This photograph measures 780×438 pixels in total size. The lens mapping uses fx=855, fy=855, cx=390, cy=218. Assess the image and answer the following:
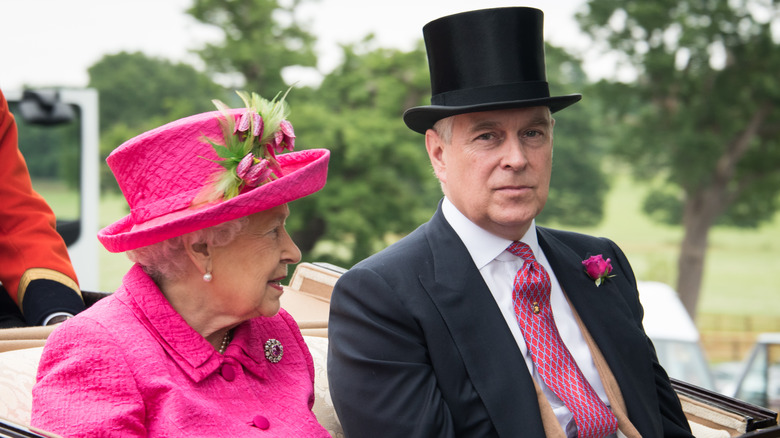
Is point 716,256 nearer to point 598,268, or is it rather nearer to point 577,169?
point 577,169

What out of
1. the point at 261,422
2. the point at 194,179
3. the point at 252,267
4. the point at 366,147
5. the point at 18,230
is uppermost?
the point at 194,179

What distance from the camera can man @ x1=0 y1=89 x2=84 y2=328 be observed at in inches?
100

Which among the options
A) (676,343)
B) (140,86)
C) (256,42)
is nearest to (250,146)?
(676,343)

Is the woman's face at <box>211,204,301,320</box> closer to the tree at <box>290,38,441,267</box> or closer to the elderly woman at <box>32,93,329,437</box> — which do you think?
the elderly woman at <box>32,93,329,437</box>

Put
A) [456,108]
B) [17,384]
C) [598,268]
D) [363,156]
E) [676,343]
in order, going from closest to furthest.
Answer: [17,384], [456,108], [598,268], [676,343], [363,156]

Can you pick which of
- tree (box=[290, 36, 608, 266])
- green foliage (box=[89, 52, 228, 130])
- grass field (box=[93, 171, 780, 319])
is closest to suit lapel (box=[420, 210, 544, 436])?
tree (box=[290, 36, 608, 266])

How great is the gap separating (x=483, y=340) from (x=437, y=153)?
1.84 feet

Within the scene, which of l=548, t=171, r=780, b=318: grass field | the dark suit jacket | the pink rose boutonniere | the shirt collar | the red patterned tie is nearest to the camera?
the dark suit jacket

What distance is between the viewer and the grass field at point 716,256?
20250 mm

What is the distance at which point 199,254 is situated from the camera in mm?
1896

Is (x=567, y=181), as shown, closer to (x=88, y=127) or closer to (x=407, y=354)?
(x=88, y=127)

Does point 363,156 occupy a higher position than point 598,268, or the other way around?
point 598,268

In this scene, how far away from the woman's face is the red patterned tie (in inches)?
27.6

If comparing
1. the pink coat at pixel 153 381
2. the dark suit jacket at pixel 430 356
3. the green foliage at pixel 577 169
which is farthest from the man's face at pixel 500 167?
the green foliage at pixel 577 169
